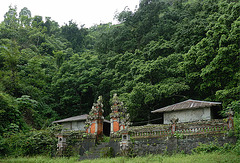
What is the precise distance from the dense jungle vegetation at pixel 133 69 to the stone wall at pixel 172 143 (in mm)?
1661

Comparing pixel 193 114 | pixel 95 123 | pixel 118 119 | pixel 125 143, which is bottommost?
pixel 125 143

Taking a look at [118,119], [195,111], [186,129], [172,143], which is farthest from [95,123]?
[195,111]

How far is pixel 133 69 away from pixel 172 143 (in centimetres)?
1461

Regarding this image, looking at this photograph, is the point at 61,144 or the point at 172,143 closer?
the point at 172,143

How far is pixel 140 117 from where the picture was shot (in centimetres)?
2528

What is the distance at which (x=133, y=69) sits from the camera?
86.0 ft

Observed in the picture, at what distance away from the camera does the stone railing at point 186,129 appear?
38.2ft

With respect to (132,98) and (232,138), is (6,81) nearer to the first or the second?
(132,98)

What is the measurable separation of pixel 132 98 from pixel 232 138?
11654 mm

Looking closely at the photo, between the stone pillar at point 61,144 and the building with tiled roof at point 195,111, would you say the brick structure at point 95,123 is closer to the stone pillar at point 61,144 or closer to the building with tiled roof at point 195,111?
the stone pillar at point 61,144

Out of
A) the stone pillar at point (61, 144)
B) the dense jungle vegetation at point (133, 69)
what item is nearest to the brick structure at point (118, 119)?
the stone pillar at point (61, 144)

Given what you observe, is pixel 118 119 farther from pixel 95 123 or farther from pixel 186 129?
pixel 186 129

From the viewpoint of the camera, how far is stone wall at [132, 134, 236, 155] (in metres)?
11.4

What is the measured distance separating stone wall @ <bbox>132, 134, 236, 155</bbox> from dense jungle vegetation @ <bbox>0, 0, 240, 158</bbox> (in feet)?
5.45
